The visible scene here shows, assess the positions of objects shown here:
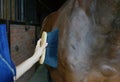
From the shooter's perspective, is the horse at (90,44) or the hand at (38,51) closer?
the hand at (38,51)

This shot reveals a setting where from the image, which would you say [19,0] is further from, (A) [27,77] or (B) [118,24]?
(B) [118,24]

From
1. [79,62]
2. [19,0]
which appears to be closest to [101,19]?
[79,62]

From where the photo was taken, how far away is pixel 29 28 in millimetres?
3988

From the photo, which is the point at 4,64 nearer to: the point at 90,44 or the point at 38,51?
the point at 38,51

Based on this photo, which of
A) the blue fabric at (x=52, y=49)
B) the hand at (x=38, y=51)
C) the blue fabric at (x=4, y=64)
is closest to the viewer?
the blue fabric at (x=4, y=64)

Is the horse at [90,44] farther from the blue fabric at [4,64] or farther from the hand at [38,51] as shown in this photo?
the blue fabric at [4,64]

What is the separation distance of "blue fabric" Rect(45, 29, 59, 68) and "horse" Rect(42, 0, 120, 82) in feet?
0.09

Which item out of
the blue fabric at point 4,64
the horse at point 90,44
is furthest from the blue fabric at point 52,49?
the blue fabric at point 4,64

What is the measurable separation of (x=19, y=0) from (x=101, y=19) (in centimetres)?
194

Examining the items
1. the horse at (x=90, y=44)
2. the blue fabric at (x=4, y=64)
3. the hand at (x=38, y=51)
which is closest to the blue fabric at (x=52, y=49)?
the horse at (x=90, y=44)

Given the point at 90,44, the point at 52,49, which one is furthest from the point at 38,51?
the point at 90,44

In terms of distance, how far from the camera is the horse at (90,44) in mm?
1733

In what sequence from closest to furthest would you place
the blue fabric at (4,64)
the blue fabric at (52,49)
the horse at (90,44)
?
the blue fabric at (4,64), the blue fabric at (52,49), the horse at (90,44)

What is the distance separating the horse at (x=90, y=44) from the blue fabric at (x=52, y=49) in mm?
27
